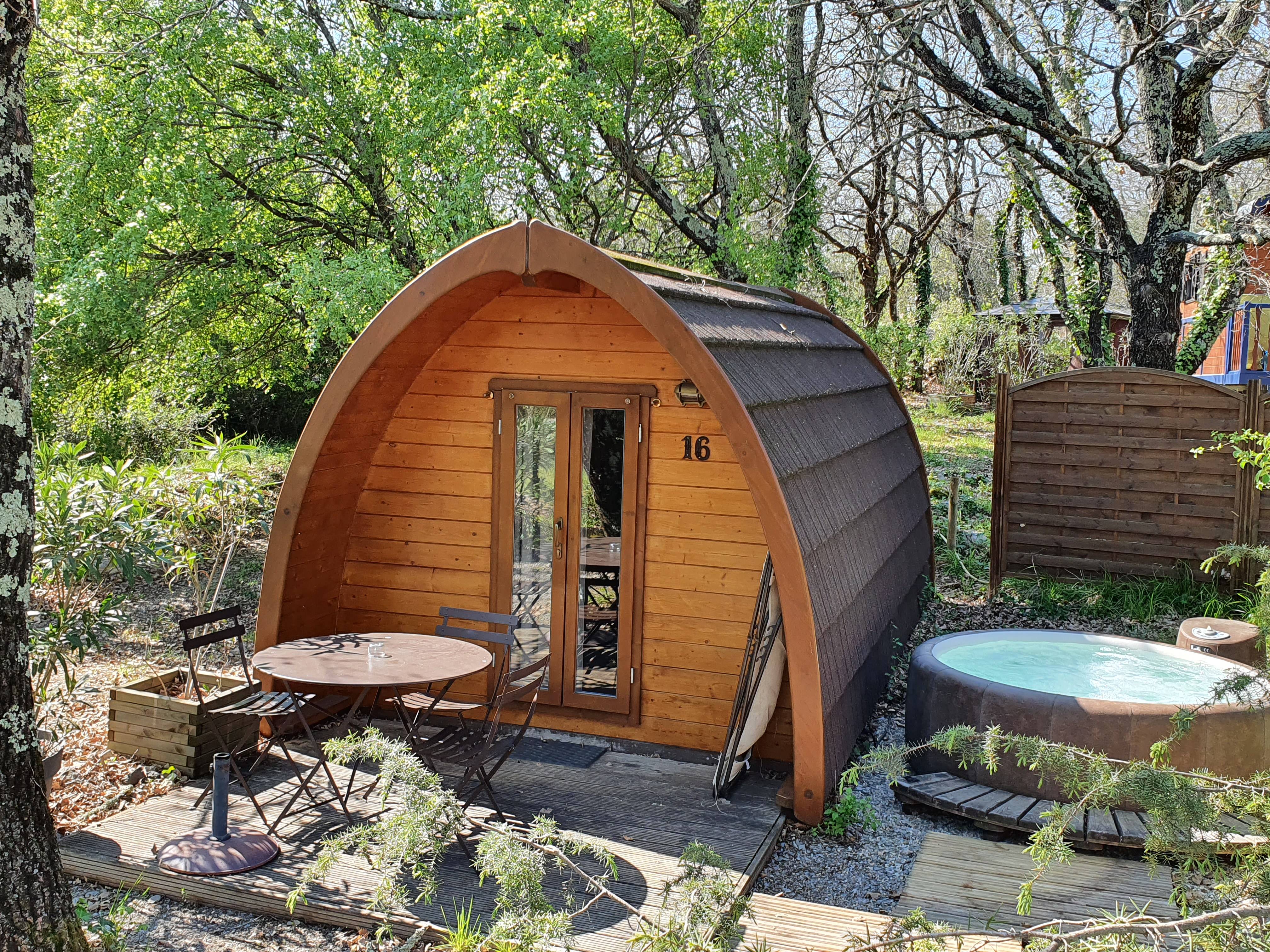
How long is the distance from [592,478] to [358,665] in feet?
6.18

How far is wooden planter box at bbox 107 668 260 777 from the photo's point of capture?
566cm

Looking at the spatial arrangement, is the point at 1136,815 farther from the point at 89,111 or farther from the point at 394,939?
the point at 89,111

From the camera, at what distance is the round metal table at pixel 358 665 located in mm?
4922

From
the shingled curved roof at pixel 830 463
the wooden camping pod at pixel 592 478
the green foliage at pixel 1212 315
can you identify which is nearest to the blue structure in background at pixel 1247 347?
the green foliage at pixel 1212 315

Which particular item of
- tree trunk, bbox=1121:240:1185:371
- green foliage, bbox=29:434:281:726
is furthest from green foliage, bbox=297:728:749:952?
tree trunk, bbox=1121:240:1185:371

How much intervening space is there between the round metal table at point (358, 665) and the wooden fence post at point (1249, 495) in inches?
275

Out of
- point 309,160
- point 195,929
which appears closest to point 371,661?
point 195,929

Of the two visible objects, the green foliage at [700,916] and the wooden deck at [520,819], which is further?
the wooden deck at [520,819]

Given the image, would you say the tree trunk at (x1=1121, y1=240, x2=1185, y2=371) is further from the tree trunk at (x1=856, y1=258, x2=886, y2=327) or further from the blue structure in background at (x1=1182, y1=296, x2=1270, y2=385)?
the blue structure in background at (x1=1182, y1=296, x2=1270, y2=385)

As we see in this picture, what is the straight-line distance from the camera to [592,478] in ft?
21.1

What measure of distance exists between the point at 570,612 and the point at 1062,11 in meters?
10.0

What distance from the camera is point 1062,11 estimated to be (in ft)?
40.1

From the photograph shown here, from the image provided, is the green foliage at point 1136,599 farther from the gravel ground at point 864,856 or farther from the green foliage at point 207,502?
the green foliage at point 207,502

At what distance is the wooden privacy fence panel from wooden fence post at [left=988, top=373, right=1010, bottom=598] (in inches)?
0.4
